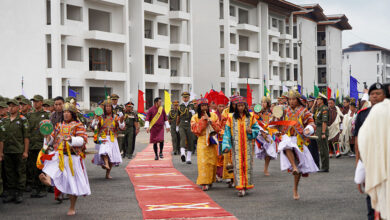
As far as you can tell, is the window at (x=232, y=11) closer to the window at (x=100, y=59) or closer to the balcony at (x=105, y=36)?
the balcony at (x=105, y=36)

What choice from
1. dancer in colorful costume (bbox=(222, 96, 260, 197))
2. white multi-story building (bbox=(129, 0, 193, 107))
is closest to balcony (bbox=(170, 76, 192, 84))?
white multi-story building (bbox=(129, 0, 193, 107))

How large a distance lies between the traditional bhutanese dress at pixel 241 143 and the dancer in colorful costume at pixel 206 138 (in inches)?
30.0

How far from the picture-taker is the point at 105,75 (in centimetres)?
4119

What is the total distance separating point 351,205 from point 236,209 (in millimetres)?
1936

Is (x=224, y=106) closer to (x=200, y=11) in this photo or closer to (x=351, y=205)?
(x=351, y=205)

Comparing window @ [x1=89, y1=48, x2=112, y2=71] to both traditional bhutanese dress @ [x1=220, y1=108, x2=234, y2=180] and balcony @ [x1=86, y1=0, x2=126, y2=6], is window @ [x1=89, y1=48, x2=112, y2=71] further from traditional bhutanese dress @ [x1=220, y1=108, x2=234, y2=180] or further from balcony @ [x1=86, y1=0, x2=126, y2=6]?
traditional bhutanese dress @ [x1=220, y1=108, x2=234, y2=180]

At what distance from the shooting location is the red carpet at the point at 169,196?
897 centimetres

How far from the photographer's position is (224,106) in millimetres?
13273

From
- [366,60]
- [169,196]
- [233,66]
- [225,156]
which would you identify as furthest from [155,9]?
[366,60]

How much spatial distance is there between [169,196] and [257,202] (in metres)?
1.73

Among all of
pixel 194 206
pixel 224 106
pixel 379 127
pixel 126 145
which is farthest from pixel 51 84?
pixel 379 127

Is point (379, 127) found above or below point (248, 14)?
below

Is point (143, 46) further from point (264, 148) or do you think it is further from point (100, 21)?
point (264, 148)

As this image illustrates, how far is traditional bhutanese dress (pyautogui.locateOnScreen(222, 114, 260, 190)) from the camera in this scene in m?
11.1
